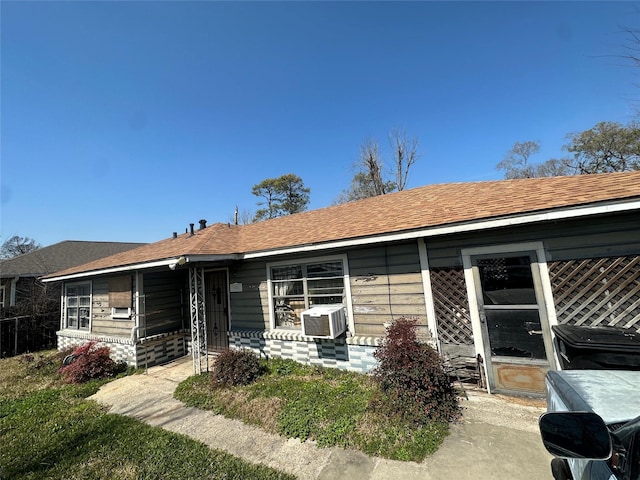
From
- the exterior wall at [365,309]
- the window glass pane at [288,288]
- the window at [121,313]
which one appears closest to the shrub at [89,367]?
the window at [121,313]

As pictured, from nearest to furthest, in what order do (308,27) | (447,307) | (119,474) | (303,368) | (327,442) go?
(119,474) → (327,442) → (447,307) → (303,368) → (308,27)

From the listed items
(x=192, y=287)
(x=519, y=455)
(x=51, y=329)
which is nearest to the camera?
(x=519, y=455)

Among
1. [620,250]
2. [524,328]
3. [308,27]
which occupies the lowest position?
[524,328]

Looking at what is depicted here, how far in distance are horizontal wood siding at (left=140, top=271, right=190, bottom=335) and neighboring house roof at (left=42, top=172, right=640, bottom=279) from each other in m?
1.00

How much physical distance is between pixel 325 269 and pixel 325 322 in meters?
1.29

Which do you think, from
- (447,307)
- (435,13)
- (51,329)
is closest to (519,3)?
(435,13)

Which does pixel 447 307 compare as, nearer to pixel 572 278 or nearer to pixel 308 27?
pixel 572 278

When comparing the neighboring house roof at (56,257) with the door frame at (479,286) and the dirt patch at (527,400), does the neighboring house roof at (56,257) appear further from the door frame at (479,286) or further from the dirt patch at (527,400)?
the dirt patch at (527,400)

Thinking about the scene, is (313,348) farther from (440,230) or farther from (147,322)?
(147,322)

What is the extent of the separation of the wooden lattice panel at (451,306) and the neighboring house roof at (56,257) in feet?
62.3

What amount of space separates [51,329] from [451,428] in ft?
49.9

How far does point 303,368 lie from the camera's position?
20.3 feet

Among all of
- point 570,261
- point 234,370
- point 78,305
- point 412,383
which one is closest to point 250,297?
point 234,370

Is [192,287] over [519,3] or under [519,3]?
under
